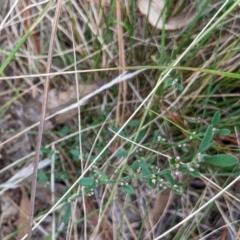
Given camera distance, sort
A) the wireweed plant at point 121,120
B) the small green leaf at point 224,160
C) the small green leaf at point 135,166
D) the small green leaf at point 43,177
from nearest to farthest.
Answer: the small green leaf at point 224,160 < the small green leaf at point 135,166 < the wireweed plant at point 121,120 < the small green leaf at point 43,177

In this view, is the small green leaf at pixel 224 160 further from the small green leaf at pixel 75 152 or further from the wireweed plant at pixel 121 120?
the small green leaf at pixel 75 152

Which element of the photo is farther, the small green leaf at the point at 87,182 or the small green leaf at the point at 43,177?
the small green leaf at the point at 43,177

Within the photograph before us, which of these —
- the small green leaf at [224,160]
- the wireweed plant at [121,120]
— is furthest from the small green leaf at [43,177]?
the small green leaf at [224,160]

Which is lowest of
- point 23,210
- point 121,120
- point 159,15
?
point 23,210

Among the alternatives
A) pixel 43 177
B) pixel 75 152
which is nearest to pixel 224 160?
pixel 75 152

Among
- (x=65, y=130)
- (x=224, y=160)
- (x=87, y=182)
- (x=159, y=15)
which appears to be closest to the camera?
(x=224, y=160)

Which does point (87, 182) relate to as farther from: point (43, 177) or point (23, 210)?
point (23, 210)

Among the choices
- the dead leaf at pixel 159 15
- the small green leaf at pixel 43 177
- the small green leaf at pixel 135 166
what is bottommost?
the small green leaf at pixel 43 177

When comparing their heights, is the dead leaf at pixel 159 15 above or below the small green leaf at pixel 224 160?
above
